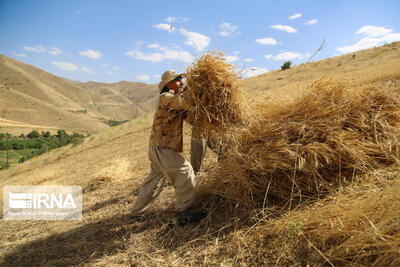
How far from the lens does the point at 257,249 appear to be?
1.83 m

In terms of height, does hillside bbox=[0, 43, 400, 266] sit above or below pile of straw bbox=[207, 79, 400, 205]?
below

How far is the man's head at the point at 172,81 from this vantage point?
97.0 inches

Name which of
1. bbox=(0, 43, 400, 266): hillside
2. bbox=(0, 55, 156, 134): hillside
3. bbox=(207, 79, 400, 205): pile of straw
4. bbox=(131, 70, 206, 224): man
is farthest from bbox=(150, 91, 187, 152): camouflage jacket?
bbox=(0, 55, 156, 134): hillside

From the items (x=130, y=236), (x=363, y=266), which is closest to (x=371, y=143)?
(x=363, y=266)

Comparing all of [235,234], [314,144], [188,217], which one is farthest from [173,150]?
[314,144]

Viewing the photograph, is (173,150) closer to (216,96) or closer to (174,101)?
(174,101)

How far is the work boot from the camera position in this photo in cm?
245

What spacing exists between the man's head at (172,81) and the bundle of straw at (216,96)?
24 cm

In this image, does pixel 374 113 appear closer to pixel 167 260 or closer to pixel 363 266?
pixel 363 266

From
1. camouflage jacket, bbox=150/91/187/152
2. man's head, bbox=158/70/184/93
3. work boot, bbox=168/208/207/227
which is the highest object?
man's head, bbox=158/70/184/93

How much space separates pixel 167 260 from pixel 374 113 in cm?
246

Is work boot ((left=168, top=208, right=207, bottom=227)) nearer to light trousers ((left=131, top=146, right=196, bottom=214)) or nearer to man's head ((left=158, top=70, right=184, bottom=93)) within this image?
light trousers ((left=131, top=146, right=196, bottom=214))

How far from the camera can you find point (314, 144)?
7.04ft

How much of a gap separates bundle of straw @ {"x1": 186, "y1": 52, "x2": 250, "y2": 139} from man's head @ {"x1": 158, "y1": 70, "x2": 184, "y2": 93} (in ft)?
0.80
